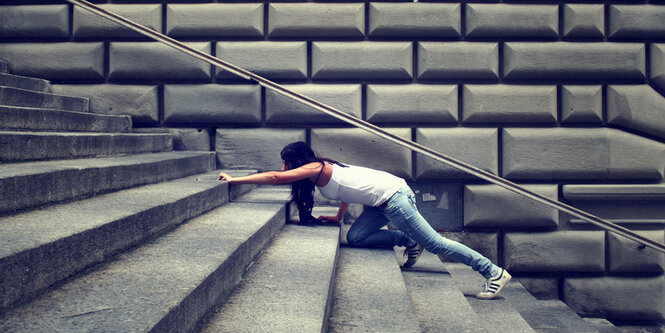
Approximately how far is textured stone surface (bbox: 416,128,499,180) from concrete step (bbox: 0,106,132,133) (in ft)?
10.1

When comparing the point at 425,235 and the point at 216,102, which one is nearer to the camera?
the point at 425,235

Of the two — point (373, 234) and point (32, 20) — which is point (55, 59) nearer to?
point (32, 20)

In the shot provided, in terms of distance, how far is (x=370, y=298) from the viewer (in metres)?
2.54

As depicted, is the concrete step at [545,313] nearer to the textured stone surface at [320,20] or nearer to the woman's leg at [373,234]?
the woman's leg at [373,234]

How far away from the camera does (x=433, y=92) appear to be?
4.56 metres

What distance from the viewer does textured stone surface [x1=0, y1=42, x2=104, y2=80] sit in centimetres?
460

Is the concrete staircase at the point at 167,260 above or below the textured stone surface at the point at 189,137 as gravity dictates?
below

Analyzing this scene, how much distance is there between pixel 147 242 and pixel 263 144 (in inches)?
96.6

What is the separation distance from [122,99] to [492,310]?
416cm

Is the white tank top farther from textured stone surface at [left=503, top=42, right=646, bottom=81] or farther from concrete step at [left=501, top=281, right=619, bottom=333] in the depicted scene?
textured stone surface at [left=503, top=42, right=646, bottom=81]

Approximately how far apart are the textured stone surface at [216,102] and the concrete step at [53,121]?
22.4 inches

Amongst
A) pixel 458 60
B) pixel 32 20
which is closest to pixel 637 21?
pixel 458 60

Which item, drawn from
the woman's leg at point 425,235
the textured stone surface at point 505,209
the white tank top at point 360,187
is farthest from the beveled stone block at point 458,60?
the woman's leg at point 425,235

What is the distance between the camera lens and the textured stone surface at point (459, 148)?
4.55 meters
